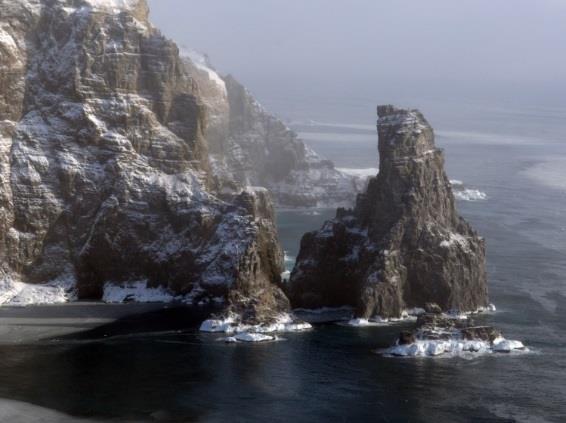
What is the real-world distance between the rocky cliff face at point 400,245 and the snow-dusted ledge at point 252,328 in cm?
809

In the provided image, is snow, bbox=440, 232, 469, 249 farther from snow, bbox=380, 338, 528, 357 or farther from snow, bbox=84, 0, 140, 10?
snow, bbox=84, 0, 140, 10

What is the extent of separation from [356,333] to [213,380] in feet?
74.9

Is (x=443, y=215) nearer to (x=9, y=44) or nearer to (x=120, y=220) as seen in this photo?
(x=120, y=220)

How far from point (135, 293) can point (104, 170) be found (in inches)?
653

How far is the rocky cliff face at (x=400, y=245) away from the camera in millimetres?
137875

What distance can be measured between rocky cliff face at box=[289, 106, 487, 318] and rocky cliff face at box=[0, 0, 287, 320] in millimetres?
6747

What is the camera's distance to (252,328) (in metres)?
129

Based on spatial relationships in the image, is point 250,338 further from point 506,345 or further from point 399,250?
point 506,345

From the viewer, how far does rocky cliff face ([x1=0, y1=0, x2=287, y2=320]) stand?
147 meters

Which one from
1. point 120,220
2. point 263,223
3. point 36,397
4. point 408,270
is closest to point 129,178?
point 120,220

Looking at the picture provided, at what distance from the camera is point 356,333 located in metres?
130

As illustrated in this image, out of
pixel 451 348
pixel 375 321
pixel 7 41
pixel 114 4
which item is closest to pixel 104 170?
pixel 7 41

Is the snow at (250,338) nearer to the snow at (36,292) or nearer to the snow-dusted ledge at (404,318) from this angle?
the snow-dusted ledge at (404,318)

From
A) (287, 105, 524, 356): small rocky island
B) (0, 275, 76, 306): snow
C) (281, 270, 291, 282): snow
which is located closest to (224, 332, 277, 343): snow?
(287, 105, 524, 356): small rocky island
